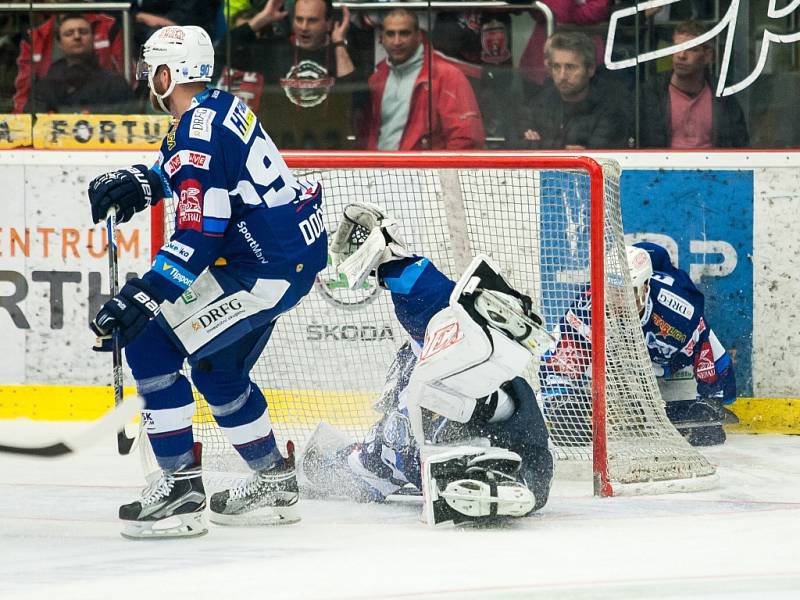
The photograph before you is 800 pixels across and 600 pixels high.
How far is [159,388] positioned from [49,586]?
2.24 ft

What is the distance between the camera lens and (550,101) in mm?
5617

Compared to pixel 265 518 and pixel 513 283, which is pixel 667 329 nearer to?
pixel 513 283

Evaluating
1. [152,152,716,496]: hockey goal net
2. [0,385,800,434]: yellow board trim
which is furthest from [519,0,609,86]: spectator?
[0,385,800,434]: yellow board trim

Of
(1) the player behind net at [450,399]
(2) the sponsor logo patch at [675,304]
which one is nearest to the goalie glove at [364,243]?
(1) the player behind net at [450,399]

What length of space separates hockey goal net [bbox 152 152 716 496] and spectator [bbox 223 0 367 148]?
0.59 meters

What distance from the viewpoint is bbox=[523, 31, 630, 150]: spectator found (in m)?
5.56

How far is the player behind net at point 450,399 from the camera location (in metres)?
3.69

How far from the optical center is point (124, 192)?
379 centimetres

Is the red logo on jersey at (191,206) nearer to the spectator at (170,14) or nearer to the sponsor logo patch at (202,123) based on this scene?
the sponsor logo patch at (202,123)

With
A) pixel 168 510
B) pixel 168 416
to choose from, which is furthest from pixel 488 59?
pixel 168 510

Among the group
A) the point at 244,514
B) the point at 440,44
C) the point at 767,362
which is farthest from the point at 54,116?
the point at 767,362

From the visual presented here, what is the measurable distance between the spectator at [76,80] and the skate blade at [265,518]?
2.45 metres

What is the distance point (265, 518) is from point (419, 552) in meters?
0.67

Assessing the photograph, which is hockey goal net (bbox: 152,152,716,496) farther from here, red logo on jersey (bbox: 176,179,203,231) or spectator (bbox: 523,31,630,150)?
red logo on jersey (bbox: 176,179,203,231)
